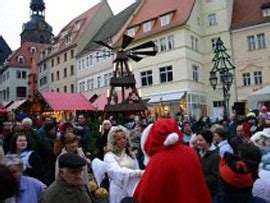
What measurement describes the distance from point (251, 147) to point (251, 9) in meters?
35.7

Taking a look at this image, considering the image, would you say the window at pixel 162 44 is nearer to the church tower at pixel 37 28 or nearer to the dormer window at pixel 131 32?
the dormer window at pixel 131 32

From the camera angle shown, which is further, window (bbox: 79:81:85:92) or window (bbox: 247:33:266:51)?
window (bbox: 79:81:85:92)

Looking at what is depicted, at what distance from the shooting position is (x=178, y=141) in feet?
10.7

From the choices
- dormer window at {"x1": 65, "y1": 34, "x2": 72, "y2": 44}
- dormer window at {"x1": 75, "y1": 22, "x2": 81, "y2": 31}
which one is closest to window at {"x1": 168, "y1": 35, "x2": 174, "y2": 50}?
dormer window at {"x1": 75, "y1": 22, "x2": 81, "y2": 31}

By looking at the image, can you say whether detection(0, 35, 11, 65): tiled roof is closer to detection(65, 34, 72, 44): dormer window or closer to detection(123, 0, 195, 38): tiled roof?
detection(65, 34, 72, 44): dormer window

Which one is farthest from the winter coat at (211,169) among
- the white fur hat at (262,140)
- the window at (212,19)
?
the window at (212,19)

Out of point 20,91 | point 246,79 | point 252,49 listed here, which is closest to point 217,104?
point 246,79

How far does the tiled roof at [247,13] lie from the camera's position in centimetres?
3503

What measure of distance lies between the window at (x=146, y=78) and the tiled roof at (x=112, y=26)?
7033mm

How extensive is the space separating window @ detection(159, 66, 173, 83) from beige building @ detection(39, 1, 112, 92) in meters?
15.7

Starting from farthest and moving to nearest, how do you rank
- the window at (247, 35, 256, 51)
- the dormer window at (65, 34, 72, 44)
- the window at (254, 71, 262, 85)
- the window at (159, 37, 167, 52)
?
the dormer window at (65, 34, 72, 44) < the window at (159, 37, 167, 52) < the window at (247, 35, 256, 51) < the window at (254, 71, 262, 85)

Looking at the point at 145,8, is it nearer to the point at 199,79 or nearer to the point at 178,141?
the point at 199,79

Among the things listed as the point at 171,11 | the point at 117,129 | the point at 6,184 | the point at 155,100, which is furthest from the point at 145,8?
the point at 6,184

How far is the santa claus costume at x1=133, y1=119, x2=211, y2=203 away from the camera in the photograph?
306 cm
